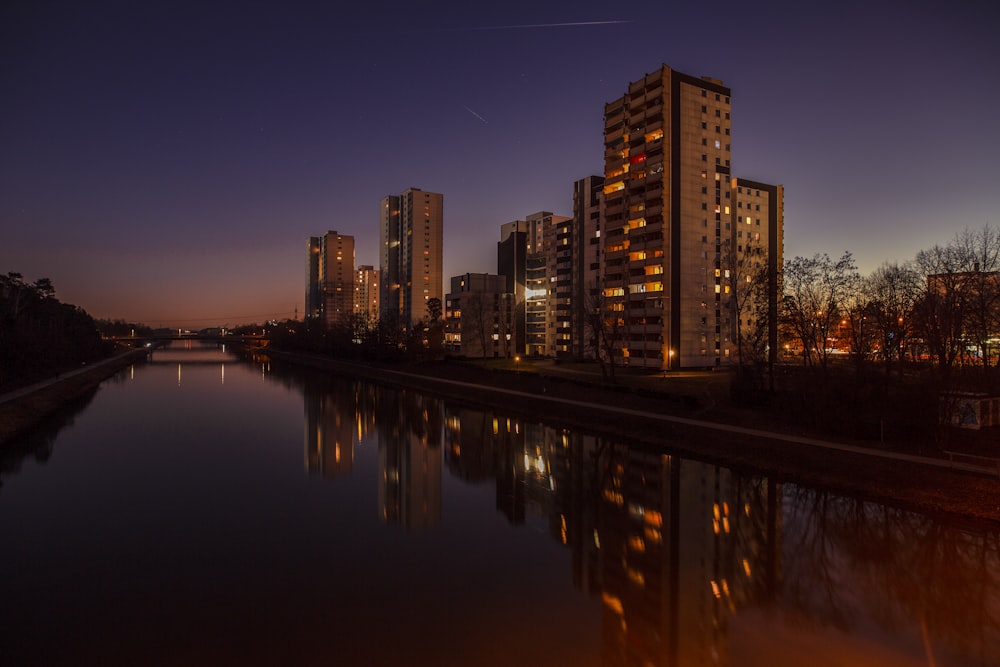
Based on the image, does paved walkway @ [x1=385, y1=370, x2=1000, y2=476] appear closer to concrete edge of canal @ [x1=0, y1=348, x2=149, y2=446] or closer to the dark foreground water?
the dark foreground water

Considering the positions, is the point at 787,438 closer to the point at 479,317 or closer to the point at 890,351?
the point at 890,351

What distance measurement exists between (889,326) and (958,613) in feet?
85.4

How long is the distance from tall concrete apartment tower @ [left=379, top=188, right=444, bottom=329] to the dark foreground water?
Answer: 111 metres

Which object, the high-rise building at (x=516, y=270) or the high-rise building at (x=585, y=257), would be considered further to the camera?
the high-rise building at (x=516, y=270)

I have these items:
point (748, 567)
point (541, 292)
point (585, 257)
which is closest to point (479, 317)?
point (541, 292)

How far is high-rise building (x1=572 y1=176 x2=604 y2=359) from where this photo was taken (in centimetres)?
7150

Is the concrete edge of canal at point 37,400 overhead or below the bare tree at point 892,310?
below

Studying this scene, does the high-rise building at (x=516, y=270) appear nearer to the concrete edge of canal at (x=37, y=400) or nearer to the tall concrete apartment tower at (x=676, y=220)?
the tall concrete apartment tower at (x=676, y=220)

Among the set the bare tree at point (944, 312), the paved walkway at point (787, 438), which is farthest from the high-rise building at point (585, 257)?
the bare tree at point (944, 312)

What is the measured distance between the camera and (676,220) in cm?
5475

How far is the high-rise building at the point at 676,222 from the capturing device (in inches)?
2154

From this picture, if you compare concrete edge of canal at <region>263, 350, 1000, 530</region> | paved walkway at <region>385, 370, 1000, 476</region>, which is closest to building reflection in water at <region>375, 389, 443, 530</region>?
concrete edge of canal at <region>263, 350, 1000, 530</region>

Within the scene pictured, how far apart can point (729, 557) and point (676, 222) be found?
4536 centimetres

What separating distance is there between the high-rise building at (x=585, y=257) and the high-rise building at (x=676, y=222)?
10.7 meters
